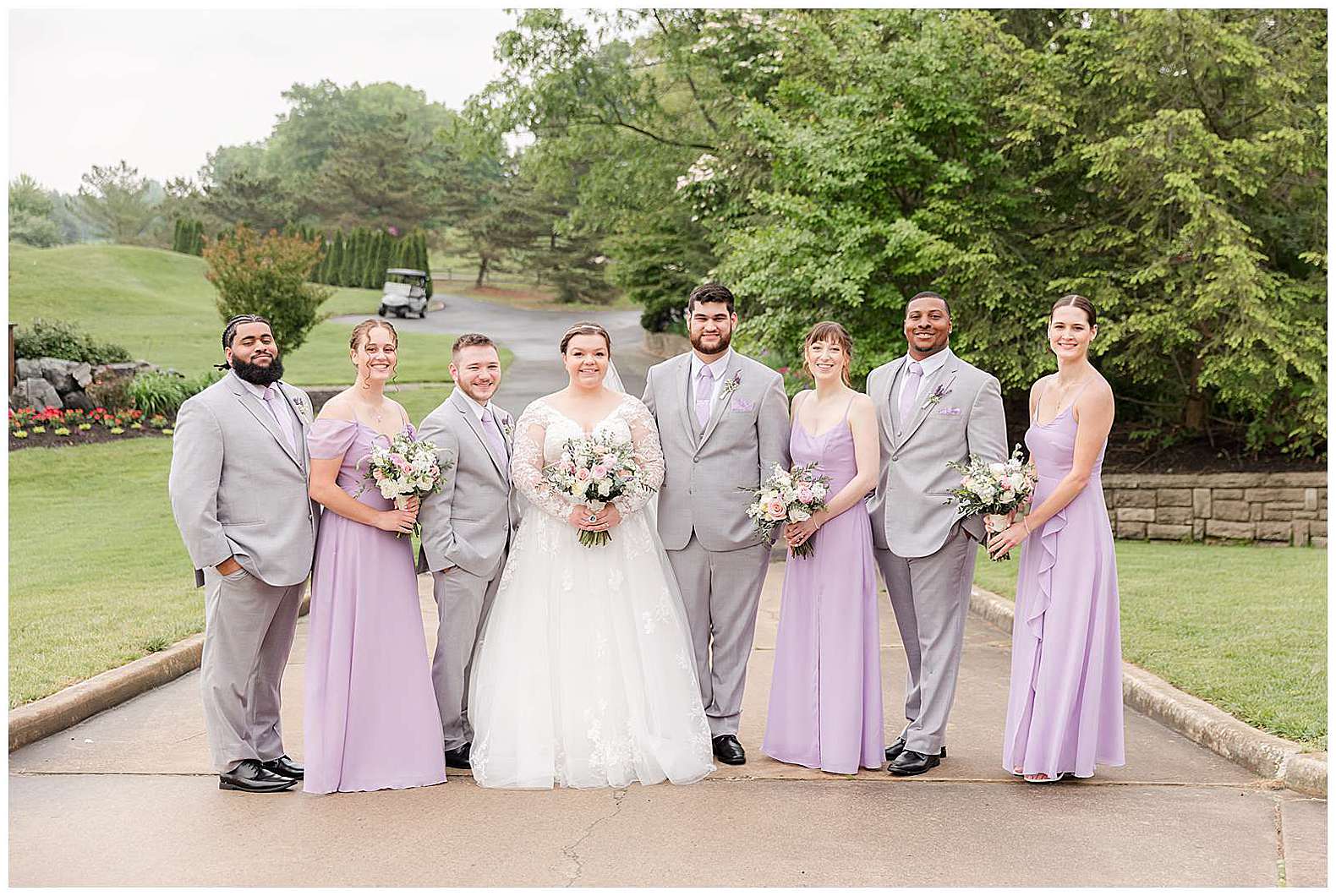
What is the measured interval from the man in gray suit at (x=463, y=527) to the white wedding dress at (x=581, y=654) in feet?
0.36

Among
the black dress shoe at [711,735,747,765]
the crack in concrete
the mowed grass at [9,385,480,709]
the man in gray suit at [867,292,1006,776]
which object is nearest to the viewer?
the crack in concrete

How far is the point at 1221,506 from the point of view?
15633 millimetres

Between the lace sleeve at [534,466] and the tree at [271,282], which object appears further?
the tree at [271,282]

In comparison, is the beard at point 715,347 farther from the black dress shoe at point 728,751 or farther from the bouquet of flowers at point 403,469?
the black dress shoe at point 728,751

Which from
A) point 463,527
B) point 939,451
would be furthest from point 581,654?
point 939,451

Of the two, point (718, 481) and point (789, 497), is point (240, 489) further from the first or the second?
point (789, 497)

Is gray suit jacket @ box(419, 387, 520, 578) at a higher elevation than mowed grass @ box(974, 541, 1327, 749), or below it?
higher

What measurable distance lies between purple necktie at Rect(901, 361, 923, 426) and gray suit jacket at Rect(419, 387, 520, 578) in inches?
80.2

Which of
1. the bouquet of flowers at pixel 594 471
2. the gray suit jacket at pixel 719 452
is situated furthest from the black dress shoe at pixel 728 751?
the bouquet of flowers at pixel 594 471

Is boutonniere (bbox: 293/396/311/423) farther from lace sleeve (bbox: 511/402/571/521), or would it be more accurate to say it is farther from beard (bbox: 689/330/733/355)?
Answer: beard (bbox: 689/330/733/355)

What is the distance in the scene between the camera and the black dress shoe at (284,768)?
582 cm

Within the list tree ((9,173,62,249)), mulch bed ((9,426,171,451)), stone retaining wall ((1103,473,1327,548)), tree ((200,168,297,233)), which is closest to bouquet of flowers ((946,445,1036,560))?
stone retaining wall ((1103,473,1327,548))

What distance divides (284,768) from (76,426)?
57.3 feet

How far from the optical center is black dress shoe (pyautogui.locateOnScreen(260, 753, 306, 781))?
5824 millimetres
